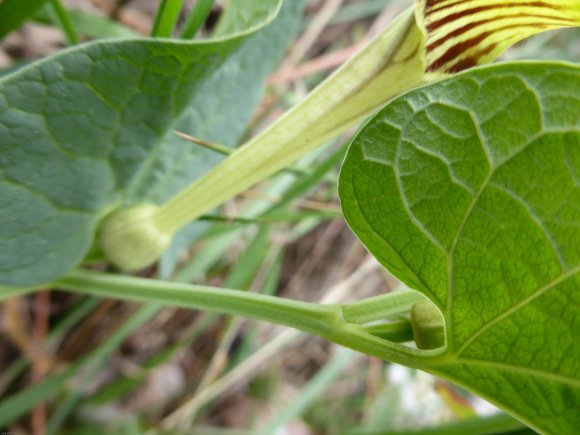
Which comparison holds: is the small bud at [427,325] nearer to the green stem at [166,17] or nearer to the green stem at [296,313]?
the green stem at [296,313]

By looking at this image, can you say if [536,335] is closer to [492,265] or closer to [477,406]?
[492,265]

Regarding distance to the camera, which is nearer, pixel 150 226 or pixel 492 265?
pixel 492 265

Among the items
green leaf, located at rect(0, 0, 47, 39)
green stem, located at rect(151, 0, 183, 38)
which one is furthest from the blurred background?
green stem, located at rect(151, 0, 183, 38)

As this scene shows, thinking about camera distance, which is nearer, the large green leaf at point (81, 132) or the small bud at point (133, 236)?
the large green leaf at point (81, 132)

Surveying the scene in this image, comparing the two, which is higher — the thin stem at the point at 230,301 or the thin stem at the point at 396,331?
the thin stem at the point at 230,301

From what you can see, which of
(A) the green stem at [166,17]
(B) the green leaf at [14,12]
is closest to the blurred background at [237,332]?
(B) the green leaf at [14,12]

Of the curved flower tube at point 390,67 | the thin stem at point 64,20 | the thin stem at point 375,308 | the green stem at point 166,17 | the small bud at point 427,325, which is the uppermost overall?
the thin stem at point 64,20

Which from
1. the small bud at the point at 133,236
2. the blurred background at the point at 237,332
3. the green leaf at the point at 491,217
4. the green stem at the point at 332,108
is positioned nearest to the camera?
the green leaf at the point at 491,217

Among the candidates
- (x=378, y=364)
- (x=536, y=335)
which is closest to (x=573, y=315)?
(x=536, y=335)
